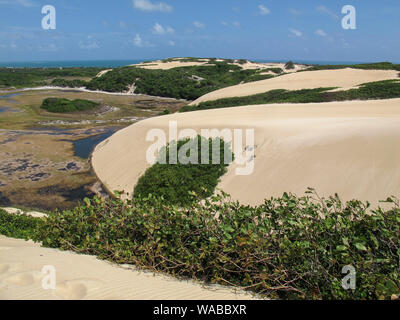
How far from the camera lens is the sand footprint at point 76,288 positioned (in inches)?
149

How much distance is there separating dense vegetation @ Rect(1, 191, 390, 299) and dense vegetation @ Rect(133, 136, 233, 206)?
17.5 ft

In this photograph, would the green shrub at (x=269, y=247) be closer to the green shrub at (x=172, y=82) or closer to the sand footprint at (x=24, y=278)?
the sand footprint at (x=24, y=278)

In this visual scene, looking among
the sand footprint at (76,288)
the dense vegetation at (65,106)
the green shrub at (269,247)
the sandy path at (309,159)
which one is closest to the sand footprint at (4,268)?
the sand footprint at (76,288)

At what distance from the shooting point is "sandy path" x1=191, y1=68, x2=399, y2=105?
33625mm

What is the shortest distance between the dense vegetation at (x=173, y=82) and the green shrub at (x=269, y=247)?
41.4 meters

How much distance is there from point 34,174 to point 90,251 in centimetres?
1157

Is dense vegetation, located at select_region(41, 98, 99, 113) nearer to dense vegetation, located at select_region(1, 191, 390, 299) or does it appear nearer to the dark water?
the dark water

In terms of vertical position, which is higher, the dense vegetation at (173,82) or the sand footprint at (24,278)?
the dense vegetation at (173,82)

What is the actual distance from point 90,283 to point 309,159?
29.5 feet

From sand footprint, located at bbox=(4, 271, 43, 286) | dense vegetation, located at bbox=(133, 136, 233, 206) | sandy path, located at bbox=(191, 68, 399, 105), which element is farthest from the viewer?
sandy path, located at bbox=(191, 68, 399, 105)

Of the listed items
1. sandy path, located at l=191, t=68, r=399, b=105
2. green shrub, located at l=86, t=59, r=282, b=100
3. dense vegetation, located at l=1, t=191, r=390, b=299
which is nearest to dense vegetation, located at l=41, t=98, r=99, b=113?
sandy path, located at l=191, t=68, r=399, b=105

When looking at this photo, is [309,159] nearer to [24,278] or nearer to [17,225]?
[17,225]

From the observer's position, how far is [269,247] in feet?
14.5
